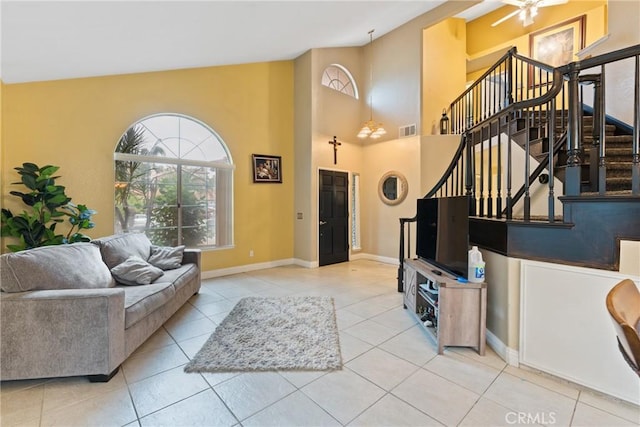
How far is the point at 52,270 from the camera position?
209 centimetres

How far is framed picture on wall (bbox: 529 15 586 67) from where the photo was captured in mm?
5203

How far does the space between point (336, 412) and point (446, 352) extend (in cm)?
121

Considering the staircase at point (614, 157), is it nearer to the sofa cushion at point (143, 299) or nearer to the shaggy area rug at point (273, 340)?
the shaggy area rug at point (273, 340)

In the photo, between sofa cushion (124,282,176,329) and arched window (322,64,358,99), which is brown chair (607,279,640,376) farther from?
arched window (322,64,358,99)

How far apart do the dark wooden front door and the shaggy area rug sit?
94.0 inches

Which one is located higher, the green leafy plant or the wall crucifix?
the wall crucifix

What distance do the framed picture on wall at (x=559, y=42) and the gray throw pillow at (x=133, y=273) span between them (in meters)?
7.74

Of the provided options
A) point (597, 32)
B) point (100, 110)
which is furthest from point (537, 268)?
point (597, 32)

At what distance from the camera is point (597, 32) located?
5004 millimetres

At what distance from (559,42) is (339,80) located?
4.49 m

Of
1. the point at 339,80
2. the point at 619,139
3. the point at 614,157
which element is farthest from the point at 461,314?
the point at 339,80

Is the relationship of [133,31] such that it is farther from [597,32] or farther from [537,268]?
[597,32]

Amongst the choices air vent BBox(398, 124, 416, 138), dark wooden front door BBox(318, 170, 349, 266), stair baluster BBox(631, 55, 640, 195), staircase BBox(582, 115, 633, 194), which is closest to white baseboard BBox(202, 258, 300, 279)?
dark wooden front door BBox(318, 170, 349, 266)

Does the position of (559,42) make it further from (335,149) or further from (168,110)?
(168,110)
